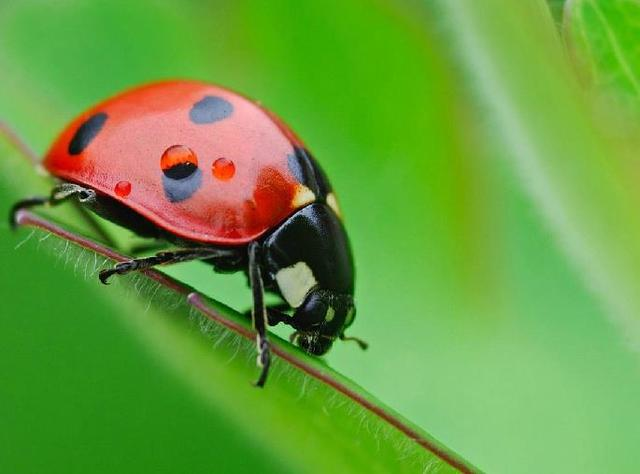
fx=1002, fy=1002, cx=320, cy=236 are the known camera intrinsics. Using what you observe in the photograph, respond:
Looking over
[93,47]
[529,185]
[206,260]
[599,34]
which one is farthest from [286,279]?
[93,47]

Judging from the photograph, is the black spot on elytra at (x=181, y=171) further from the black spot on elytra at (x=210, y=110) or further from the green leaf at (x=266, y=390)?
the green leaf at (x=266, y=390)

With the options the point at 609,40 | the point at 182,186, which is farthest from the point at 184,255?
the point at 609,40

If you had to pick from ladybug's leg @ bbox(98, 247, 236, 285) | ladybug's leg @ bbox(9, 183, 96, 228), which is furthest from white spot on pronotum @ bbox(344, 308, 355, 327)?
ladybug's leg @ bbox(9, 183, 96, 228)

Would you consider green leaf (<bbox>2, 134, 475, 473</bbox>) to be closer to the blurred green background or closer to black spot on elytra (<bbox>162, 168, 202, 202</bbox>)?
the blurred green background

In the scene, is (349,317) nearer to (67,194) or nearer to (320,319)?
(320,319)

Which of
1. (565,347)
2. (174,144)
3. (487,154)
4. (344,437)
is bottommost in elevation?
(565,347)

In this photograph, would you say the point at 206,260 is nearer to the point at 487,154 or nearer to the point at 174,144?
the point at 174,144
